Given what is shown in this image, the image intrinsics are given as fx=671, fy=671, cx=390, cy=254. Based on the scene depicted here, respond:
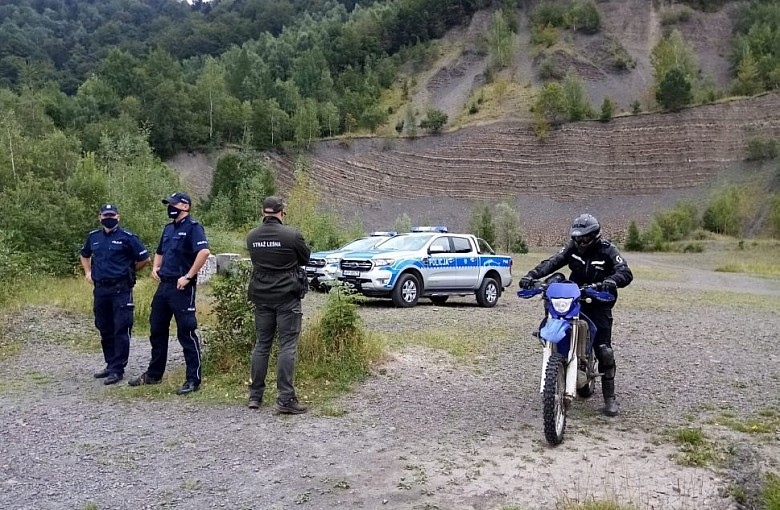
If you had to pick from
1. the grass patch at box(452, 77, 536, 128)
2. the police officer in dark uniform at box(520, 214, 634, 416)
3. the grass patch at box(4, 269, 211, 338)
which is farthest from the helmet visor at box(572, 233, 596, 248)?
the grass patch at box(452, 77, 536, 128)

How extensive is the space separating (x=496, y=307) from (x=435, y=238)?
2.29 metres

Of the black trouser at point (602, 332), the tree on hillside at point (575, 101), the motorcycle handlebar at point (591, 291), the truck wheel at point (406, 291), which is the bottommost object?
the truck wheel at point (406, 291)

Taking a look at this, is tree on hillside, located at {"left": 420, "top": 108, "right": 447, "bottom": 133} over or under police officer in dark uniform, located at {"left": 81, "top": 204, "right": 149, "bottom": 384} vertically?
over

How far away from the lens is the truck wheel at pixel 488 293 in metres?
16.0

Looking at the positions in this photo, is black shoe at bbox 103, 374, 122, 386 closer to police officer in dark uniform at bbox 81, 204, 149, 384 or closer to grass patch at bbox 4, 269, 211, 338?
police officer in dark uniform at bbox 81, 204, 149, 384

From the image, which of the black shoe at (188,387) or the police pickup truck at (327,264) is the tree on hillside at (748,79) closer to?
the police pickup truck at (327,264)

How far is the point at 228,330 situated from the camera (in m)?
7.52

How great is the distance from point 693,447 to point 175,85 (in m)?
91.0

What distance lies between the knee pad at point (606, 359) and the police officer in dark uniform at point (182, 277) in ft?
12.9

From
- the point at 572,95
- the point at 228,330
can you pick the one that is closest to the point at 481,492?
the point at 228,330

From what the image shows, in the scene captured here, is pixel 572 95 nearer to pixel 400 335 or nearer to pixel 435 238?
pixel 435 238

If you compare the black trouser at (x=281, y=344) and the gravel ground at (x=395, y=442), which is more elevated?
the black trouser at (x=281, y=344)

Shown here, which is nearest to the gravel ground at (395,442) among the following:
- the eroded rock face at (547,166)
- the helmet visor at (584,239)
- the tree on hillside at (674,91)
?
the helmet visor at (584,239)

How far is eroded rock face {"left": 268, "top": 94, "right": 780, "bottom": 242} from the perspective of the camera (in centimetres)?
7425
